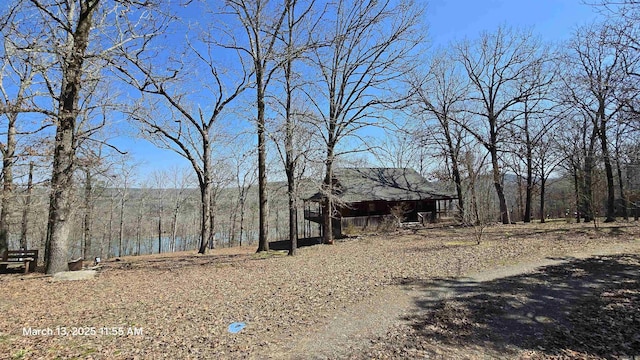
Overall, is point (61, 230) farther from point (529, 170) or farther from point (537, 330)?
point (529, 170)

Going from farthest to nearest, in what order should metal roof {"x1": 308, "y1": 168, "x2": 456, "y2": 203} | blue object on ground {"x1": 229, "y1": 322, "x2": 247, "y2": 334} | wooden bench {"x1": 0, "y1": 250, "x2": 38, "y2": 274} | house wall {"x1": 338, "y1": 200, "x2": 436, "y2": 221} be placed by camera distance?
1. house wall {"x1": 338, "y1": 200, "x2": 436, "y2": 221}
2. metal roof {"x1": 308, "y1": 168, "x2": 456, "y2": 203}
3. wooden bench {"x1": 0, "y1": 250, "x2": 38, "y2": 274}
4. blue object on ground {"x1": 229, "y1": 322, "x2": 247, "y2": 334}

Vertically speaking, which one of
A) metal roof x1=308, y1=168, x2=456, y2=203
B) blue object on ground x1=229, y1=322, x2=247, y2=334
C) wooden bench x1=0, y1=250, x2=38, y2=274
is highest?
metal roof x1=308, y1=168, x2=456, y2=203

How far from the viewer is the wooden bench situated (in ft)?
33.1

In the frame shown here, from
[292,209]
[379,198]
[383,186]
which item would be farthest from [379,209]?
[292,209]

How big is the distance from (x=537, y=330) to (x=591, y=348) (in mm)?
665

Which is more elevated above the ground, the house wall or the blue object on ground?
the house wall

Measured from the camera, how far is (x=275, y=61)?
44.2 ft

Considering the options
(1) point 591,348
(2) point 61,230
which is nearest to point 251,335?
(1) point 591,348

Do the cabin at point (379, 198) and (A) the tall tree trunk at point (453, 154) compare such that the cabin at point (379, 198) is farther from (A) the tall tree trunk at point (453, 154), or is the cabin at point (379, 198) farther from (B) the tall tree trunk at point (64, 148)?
(B) the tall tree trunk at point (64, 148)

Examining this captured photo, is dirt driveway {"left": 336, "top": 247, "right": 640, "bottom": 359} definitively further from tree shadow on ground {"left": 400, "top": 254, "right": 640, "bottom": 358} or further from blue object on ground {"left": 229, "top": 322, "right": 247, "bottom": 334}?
blue object on ground {"left": 229, "top": 322, "right": 247, "bottom": 334}

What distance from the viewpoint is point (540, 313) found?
5492mm

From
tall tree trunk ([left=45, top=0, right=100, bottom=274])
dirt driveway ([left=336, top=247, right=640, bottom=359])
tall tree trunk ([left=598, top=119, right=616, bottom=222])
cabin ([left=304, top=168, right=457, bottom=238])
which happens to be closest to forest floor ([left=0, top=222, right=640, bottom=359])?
dirt driveway ([left=336, top=247, right=640, bottom=359])

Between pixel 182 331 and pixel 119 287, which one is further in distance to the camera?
pixel 119 287

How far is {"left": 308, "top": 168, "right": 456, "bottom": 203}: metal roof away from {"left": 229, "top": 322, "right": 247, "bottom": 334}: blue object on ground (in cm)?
1648
